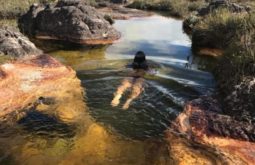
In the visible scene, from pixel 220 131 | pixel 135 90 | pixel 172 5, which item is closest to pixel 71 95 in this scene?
pixel 135 90

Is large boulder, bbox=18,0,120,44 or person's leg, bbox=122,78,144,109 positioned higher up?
large boulder, bbox=18,0,120,44

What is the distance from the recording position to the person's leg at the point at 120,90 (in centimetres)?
931

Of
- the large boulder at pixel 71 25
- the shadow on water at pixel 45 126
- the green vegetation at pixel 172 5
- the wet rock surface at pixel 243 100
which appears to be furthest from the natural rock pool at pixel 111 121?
the green vegetation at pixel 172 5

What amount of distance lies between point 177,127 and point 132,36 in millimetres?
10469

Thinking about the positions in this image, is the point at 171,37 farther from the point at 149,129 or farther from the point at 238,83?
the point at 149,129

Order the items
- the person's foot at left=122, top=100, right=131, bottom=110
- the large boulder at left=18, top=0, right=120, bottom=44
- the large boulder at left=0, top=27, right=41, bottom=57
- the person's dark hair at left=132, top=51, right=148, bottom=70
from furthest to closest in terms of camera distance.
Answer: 1. the large boulder at left=18, top=0, right=120, bottom=44
2. the large boulder at left=0, top=27, right=41, bottom=57
3. the person's dark hair at left=132, top=51, right=148, bottom=70
4. the person's foot at left=122, top=100, right=131, bottom=110

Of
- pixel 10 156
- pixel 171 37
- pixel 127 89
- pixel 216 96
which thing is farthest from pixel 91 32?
pixel 10 156

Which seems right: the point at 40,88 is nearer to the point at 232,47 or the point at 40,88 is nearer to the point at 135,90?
the point at 135,90

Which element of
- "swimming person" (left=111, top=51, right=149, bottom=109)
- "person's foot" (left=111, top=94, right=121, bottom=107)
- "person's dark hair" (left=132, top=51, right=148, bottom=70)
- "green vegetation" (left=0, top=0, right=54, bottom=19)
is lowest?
"person's foot" (left=111, top=94, right=121, bottom=107)

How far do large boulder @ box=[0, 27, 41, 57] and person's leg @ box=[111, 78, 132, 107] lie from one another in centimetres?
368

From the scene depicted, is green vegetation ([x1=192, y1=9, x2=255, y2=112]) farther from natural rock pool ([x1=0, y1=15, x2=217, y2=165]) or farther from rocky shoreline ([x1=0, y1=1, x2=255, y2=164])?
natural rock pool ([x1=0, y1=15, x2=217, y2=165])

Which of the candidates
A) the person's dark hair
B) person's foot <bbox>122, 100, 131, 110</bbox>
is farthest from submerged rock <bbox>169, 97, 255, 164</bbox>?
the person's dark hair

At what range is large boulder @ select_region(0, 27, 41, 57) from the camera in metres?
12.2

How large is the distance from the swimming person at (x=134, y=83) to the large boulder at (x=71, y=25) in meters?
5.20
